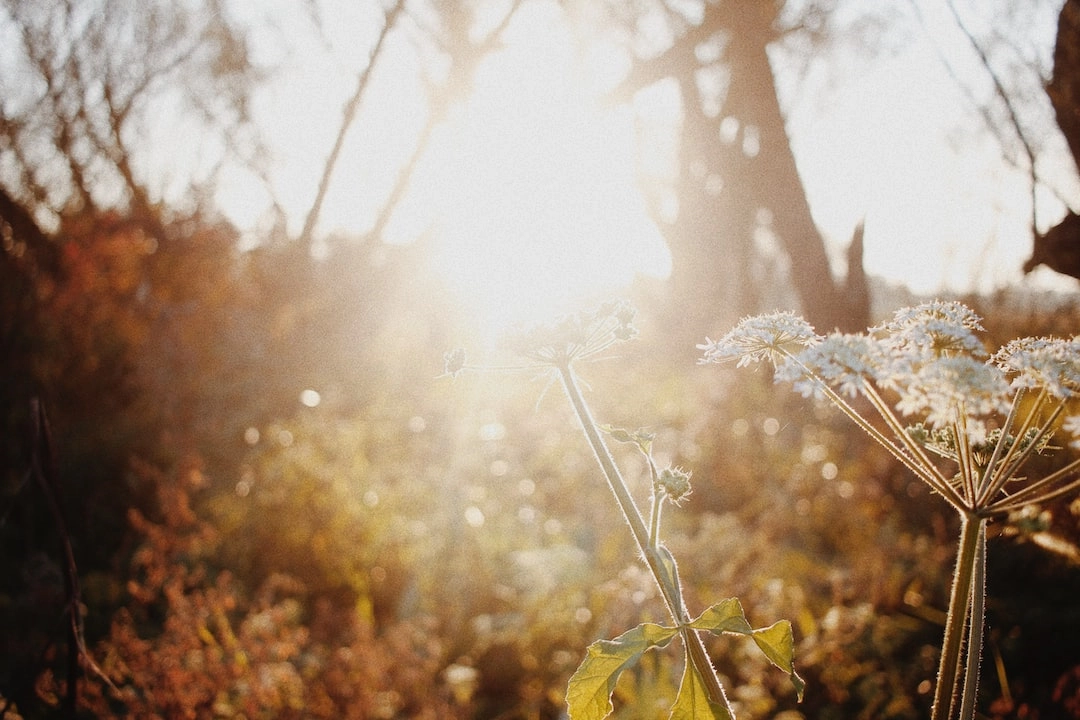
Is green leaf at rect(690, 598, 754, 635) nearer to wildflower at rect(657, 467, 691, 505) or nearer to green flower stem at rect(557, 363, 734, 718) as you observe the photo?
green flower stem at rect(557, 363, 734, 718)

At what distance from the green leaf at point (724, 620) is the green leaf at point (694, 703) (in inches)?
2.2

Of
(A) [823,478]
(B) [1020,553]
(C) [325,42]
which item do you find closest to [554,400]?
(A) [823,478]

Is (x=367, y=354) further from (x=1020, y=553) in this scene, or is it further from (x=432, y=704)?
(x=1020, y=553)

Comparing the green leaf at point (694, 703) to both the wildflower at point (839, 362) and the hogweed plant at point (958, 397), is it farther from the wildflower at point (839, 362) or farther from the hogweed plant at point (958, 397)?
the wildflower at point (839, 362)

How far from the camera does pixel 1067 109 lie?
76.8 inches

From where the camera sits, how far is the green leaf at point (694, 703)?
0.90 metres

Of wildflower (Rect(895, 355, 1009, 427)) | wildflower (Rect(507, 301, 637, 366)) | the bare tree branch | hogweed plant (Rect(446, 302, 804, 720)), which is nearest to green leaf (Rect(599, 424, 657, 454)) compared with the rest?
hogweed plant (Rect(446, 302, 804, 720))

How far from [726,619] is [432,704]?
261cm

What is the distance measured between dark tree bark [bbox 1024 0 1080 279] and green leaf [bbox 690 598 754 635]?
5.81 feet

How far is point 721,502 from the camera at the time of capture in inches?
221

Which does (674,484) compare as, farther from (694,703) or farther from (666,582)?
(694,703)

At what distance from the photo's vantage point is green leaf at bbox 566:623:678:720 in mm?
938

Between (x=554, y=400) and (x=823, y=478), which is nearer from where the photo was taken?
(x=823, y=478)

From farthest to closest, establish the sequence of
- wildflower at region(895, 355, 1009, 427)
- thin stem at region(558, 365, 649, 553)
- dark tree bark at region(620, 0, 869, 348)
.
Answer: dark tree bark at region(620, 0, 869, 348)
thin stem at region(558, 365, 649, 553)
wildflower at region(895, 355, 1009, 427)
